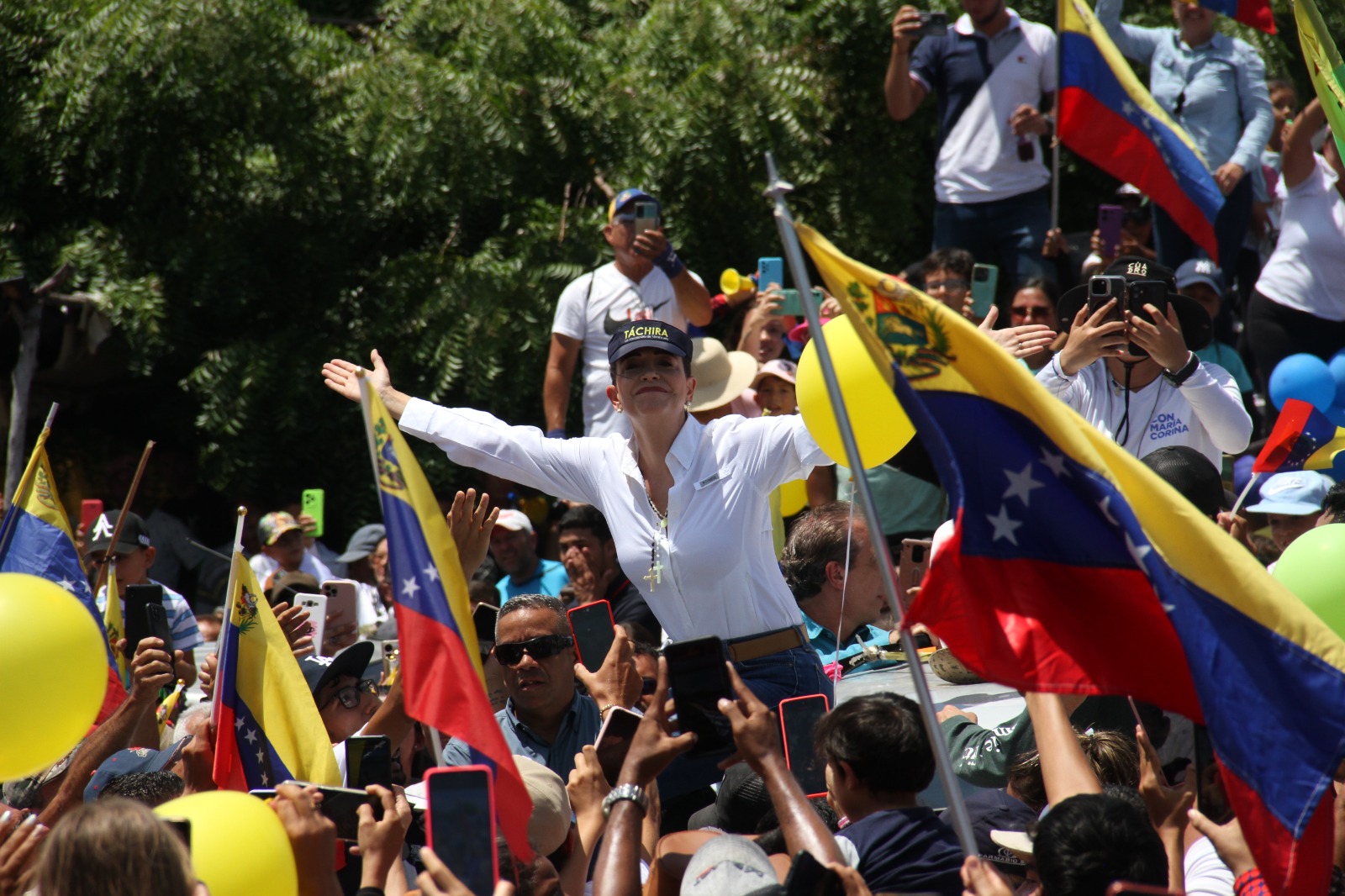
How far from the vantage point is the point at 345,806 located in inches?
141

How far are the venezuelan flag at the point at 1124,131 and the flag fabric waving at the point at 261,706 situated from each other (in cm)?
424

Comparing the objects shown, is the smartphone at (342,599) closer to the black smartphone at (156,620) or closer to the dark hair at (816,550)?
the black smartphone at (156,620)

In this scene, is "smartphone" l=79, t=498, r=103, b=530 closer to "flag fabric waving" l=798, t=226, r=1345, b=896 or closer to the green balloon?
"flag fabric waving" l=798, t=226, r=1345, b=896

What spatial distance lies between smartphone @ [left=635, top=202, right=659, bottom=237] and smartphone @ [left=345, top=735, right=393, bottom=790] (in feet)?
15.4

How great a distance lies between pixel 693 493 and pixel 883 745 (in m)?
1.56

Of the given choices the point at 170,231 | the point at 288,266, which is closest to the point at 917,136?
the point at 288,266

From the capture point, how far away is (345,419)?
10367mm

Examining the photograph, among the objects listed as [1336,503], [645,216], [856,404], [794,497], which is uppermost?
[645,216]

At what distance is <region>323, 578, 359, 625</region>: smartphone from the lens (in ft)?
23.6

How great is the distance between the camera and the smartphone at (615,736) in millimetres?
3959

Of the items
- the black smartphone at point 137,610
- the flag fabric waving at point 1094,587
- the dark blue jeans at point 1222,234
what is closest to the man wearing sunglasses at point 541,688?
the black smartphone at point 137,610

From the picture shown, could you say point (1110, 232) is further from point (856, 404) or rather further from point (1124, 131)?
point (856, 404)

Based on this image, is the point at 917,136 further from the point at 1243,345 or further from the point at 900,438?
the point at 900,438

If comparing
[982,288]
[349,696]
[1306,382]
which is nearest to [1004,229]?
[982,288]
